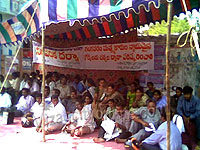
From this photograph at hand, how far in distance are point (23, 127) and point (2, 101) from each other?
160 centimetres

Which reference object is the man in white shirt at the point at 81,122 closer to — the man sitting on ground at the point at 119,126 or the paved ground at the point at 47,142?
the paved ground at the point at 47,142

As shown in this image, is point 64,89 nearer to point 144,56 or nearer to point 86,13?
point 144,56

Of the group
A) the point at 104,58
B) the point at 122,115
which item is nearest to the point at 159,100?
the point at 122,115

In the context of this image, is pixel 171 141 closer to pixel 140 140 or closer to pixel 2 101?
pixel 140 140

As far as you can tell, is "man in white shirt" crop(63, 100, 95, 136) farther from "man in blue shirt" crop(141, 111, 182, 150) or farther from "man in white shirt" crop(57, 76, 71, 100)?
"man in white shirt" crop(57, 76, 71, 100)

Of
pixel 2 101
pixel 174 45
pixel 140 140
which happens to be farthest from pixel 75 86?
pixel 140 140

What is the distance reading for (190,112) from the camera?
16.3ft

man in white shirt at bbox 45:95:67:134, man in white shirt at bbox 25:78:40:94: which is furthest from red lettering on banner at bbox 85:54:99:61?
man in white shirt at bbox 45:95:67:134

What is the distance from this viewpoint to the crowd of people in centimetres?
403

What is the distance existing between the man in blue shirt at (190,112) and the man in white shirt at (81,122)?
1.89 meters

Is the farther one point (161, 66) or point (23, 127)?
point (161, 66)

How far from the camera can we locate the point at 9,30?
Result: 290 inches

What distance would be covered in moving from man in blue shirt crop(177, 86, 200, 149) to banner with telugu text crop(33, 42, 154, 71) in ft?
8.77

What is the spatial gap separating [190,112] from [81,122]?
88.8 inches
